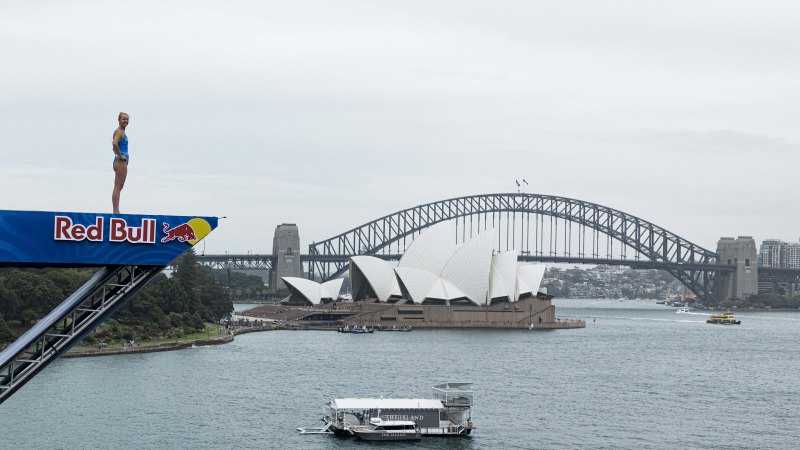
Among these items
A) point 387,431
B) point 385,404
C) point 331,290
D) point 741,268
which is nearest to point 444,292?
point 331,290

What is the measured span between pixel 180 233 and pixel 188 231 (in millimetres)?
99

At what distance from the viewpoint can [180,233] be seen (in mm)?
13039

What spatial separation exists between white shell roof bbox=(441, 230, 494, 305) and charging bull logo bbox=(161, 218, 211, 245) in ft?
345

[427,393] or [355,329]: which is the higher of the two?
[355,329]

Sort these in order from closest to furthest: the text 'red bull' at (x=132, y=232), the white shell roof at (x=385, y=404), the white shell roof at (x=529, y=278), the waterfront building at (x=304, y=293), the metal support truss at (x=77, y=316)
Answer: the text 'red bull' at (x=132, y=232) < the metal support truss at (x=77, y=316) < the white shell roof at (x=385, y=404) < the white shell roof at (x=529, y=278) < the waterfront building at (x=304, y=293)

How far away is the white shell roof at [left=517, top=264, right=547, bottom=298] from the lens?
123 metres

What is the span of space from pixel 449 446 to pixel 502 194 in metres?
153

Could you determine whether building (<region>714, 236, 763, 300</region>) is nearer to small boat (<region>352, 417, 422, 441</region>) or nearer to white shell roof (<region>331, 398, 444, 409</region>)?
white shell roof (<region>331, 398, 444, 409</region>)

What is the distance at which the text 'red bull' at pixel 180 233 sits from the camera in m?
13.0

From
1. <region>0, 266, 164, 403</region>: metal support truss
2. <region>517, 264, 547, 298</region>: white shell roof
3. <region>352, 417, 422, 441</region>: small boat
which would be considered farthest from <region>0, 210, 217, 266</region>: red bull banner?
<region>517, 264, 547, 298</region>: white shell roof

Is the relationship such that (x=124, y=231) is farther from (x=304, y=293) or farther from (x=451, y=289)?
(x=304, y=293)

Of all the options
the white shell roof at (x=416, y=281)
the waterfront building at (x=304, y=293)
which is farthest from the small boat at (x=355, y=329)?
the waterfront building at (x=304, y=293)

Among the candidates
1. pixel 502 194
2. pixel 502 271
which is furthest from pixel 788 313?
pixel 502 271

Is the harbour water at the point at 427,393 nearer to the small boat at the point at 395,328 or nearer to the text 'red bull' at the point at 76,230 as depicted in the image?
the small boat at the point at 395,328
